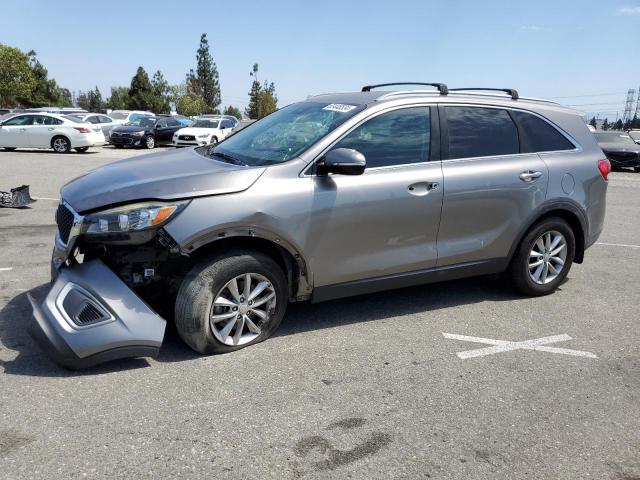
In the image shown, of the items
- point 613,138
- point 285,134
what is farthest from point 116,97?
point 285,134

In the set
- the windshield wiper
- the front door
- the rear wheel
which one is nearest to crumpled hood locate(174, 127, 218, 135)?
the rear wheel

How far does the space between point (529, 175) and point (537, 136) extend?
1.51ft

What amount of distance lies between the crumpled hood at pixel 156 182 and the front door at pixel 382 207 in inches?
24.6

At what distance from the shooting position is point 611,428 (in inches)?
124

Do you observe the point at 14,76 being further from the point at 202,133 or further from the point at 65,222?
the point at 65,222

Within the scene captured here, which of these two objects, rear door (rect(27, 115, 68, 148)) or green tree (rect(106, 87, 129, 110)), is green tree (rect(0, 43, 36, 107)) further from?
rear door (rect(27, 115, 68, 148))

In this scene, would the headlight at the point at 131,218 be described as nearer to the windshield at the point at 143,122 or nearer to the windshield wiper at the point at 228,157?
the windshield wiper at the point at 228,157

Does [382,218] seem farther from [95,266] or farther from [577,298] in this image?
[577,298]

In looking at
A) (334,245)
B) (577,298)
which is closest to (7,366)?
(334,245)

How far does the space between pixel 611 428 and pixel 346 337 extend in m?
1.82

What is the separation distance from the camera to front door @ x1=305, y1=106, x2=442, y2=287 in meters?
4.00

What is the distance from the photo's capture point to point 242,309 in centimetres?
384

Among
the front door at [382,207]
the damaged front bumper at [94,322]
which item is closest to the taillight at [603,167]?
the front door at [382,207]

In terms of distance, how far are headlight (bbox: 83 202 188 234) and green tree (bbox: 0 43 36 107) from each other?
6965 centimetres
